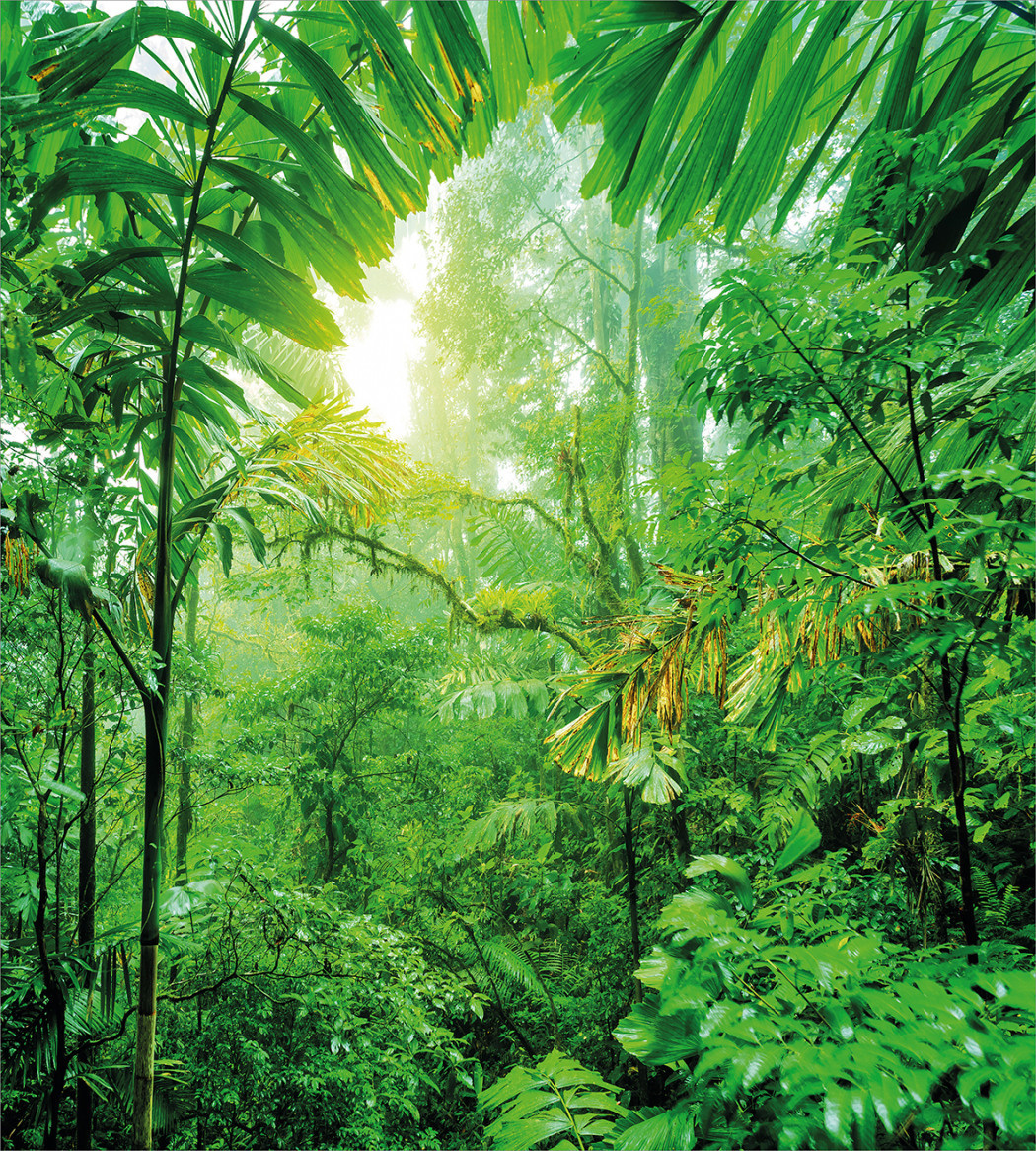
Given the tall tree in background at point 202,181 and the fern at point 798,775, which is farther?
the fern at point 798,775

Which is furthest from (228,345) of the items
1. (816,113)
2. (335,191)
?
(816,113)

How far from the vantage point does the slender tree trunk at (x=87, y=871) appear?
1.69 metres

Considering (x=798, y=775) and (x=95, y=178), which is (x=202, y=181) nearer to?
(x=95, y=178)

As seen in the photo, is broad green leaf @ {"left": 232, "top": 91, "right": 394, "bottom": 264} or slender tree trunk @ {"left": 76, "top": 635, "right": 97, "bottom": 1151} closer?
broad green leaf @ {"left": 232, "top": 91, "right": 394, "bottom": 264}

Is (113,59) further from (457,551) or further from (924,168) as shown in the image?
(457,551)

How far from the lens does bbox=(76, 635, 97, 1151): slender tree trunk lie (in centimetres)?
169

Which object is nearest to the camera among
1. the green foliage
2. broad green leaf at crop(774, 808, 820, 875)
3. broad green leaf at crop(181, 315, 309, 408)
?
the green foliage

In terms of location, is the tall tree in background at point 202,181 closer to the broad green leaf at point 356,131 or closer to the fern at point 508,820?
the broad green leaf at point 356,131

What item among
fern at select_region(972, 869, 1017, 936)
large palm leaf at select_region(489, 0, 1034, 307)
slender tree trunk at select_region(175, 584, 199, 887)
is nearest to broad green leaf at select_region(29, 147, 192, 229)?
large palm leaf at select_region(489, 0, 1034, 307)

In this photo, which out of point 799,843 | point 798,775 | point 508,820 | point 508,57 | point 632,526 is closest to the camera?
point 799,843

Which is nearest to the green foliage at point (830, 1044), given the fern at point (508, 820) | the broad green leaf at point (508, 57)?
the broad green leaf at point (508, 57)

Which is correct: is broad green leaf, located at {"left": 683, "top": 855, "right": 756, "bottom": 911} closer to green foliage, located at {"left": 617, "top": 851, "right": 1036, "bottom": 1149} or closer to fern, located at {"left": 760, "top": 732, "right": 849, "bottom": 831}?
green foliage, located at {"left": 617, "top": 851, "right": 1036, "bottom": 1149}

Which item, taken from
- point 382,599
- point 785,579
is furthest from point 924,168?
point 382,599

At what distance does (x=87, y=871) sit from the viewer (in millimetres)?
2121
